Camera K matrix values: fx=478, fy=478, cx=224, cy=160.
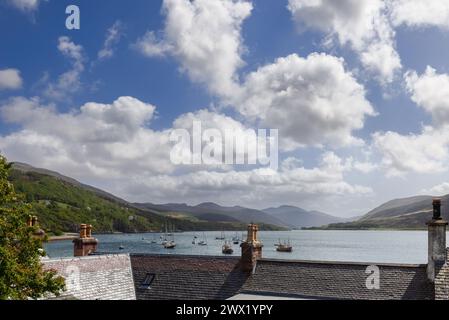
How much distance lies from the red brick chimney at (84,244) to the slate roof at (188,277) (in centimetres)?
401

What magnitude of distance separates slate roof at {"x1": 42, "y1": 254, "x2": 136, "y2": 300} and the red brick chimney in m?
3.31

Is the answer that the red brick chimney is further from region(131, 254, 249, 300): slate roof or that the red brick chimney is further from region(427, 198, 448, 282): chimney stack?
region(427, 198, 448, 282): chimney stack

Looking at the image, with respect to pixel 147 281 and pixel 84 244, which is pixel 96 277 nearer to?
pixel 147 281

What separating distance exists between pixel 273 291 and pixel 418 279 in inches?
291

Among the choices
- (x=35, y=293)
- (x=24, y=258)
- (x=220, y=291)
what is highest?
(x=24, y=258)

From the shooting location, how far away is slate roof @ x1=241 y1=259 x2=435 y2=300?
23.5m

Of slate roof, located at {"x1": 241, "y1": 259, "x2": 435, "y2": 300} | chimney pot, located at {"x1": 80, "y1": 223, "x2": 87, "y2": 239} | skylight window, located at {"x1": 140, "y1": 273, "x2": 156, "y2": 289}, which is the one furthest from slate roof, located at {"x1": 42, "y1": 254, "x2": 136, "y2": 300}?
slate roof, located at {"x1": 241, "y1": 259, "x2": 435, "y2": 300}

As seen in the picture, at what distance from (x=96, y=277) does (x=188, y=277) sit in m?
5.30
